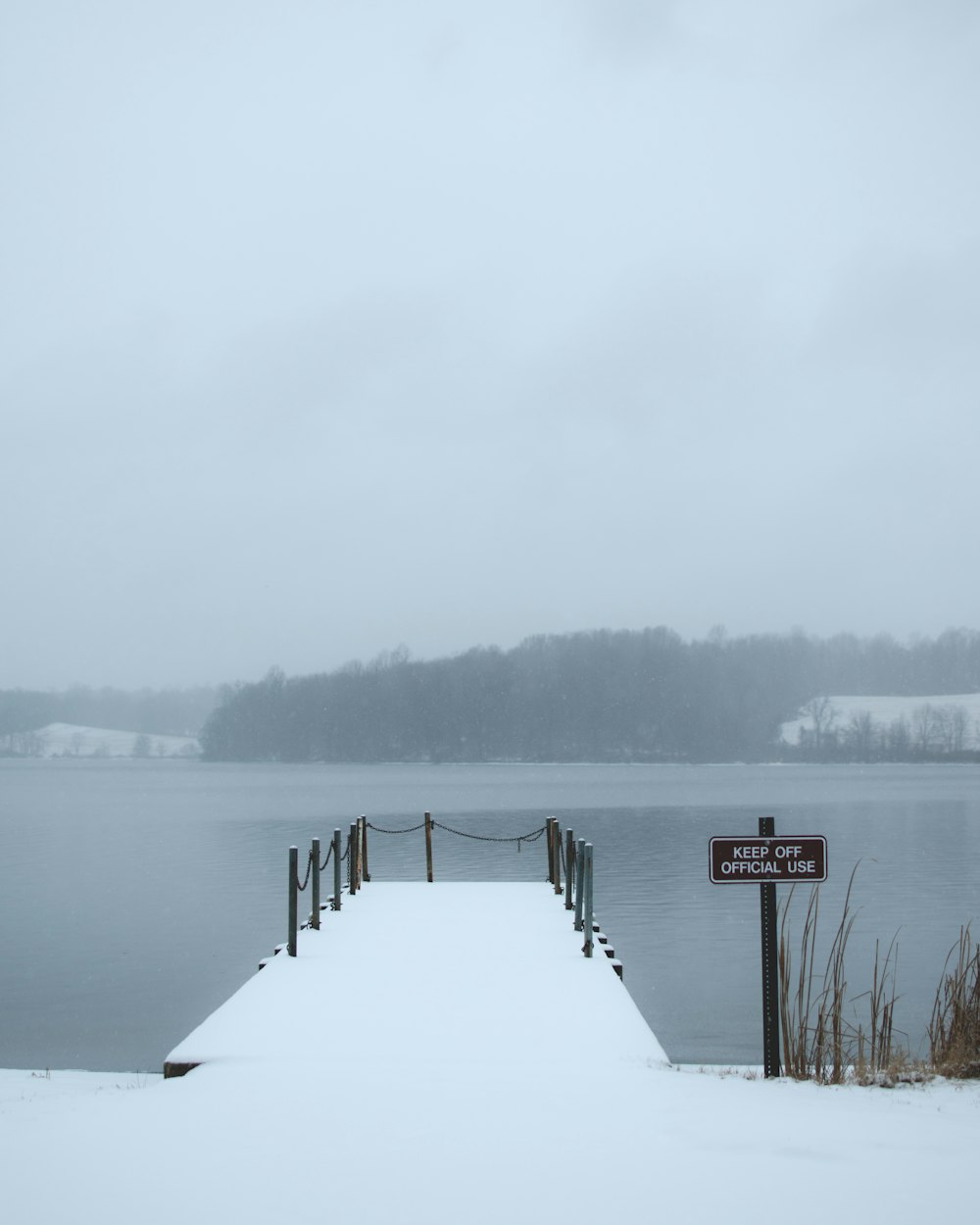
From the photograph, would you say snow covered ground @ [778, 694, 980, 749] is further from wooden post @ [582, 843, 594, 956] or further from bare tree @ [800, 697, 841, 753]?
wooden post @ [582, 843, 594, 956]

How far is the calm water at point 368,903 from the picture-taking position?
15094mm

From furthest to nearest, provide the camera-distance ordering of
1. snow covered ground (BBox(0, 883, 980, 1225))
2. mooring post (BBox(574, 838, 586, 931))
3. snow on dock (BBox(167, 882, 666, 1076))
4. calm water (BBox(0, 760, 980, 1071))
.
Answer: calm water (BBox(0, 760, 980, 1071))
mooring post (BBox(574, 838, 586, 931))
snow on dock (BBox(167, 882, 666, 1076))
snow covered ground (BBox(0, 883, 980, 1225))

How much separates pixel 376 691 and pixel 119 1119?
171 m

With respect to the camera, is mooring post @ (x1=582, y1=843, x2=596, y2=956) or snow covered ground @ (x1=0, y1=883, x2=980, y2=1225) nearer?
snow covered ground @ (x1=0, y1=883, x2=980, y2=1225)

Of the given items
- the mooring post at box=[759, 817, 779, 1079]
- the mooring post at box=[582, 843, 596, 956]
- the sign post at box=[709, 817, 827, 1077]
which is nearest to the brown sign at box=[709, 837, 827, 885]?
the sign post at box=[709, 817, 827, 1077]

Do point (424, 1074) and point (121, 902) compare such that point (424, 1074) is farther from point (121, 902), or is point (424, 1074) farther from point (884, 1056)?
point (121, 902)

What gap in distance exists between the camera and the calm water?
594 inches

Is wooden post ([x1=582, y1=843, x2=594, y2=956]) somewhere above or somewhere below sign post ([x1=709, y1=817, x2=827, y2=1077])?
below

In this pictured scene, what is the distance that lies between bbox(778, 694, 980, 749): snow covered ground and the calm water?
10673 centimetres

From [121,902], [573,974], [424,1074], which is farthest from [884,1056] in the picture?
[121,902]

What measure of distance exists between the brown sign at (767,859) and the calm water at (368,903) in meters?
6.46

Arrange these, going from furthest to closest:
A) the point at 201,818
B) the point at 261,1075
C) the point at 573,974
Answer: the point at 201,818, the point at 573,974, the point at 261,1075

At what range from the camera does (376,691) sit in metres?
176

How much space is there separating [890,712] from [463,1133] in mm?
184850
